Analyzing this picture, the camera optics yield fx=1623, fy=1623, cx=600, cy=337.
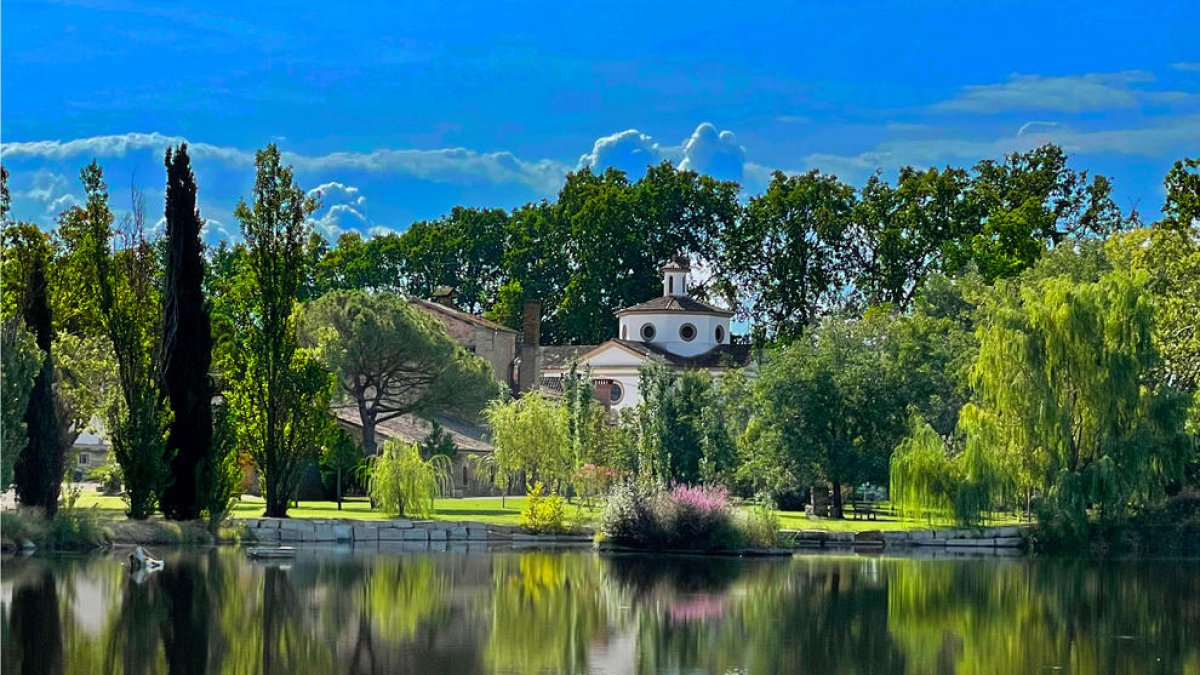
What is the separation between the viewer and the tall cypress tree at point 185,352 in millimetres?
37969

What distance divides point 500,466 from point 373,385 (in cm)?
701

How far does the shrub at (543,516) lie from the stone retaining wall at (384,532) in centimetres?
19

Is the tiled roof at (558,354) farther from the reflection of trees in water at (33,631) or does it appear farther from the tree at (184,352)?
the reflection of trees in water at (33,631)

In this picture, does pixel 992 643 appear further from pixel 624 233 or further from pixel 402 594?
pixel 624 233

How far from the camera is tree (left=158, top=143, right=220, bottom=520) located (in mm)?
37969

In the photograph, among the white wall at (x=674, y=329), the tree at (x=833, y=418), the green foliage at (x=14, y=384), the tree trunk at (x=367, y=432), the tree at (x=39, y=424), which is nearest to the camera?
the green foliage at (x=14, y=384)

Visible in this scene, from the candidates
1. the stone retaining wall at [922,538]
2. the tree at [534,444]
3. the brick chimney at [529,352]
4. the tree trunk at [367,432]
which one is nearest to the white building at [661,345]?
the brick chimney at [529,352]

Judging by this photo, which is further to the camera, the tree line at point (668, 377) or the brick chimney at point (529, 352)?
the brick chimney at point (529, 352)

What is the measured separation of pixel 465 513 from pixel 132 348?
1250cm

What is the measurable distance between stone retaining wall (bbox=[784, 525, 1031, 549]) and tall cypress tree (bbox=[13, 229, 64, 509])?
1816 centimetres

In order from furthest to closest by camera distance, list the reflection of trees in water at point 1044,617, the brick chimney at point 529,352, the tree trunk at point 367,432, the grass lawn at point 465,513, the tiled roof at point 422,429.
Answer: the brick chimney at point 529,352 < the tiled roof at point 422,429 < the tree trunk at point 367,432 < the grass lawn at point 465,513 < the reflection of trees in water at point 1044,617

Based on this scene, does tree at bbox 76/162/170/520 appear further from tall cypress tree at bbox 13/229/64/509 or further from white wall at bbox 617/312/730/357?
white wall at bbox 617/312/730/357

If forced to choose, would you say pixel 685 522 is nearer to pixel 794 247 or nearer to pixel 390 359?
pixel 390 359

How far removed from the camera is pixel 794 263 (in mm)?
90875
